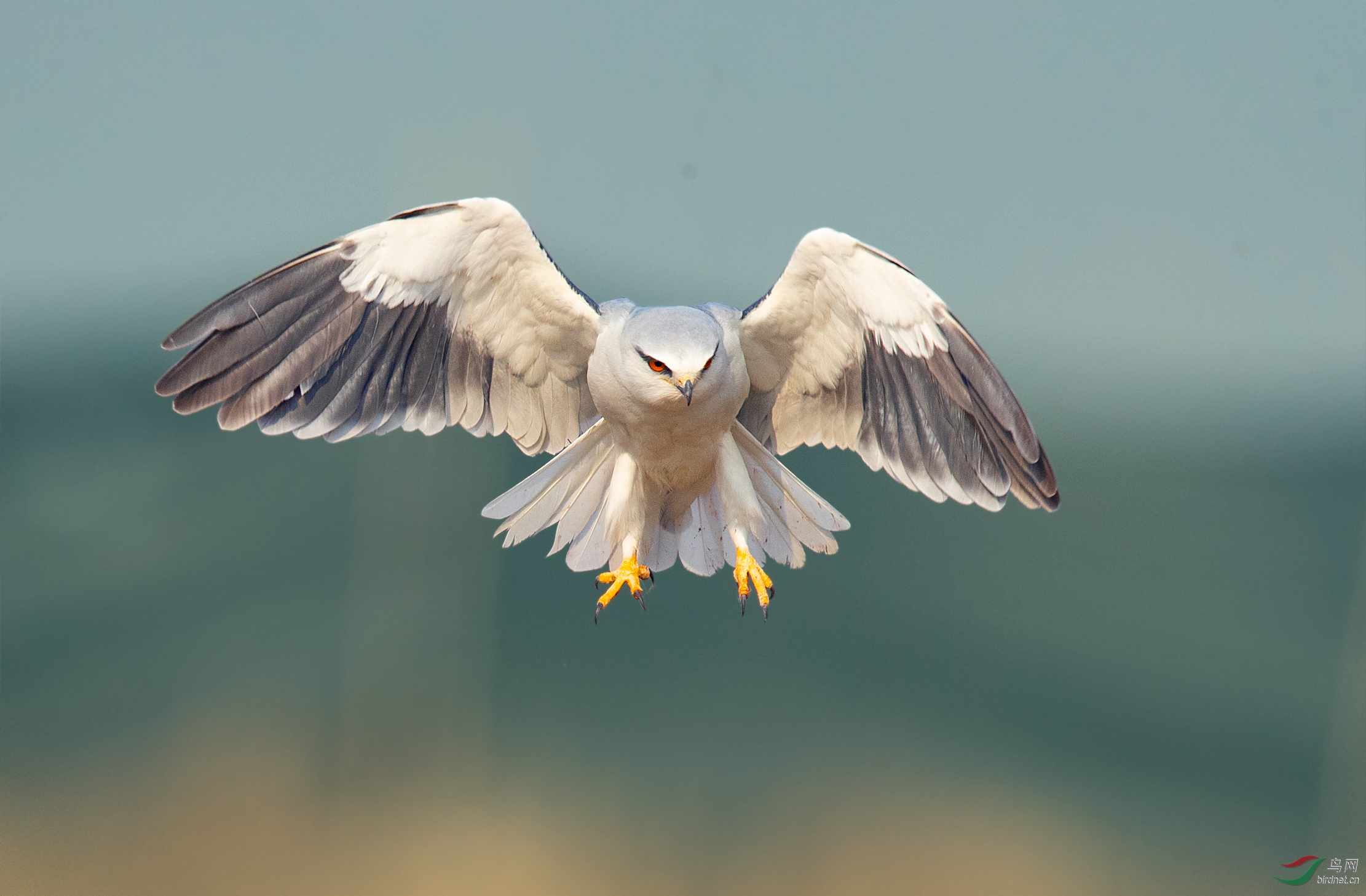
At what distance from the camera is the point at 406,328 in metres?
4.63

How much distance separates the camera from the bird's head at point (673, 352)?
3982 mm

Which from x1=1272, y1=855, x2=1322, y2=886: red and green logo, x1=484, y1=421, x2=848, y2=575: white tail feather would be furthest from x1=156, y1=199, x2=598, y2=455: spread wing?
x1=1272, y1=855, x2=1322, y2=886: red and green logo

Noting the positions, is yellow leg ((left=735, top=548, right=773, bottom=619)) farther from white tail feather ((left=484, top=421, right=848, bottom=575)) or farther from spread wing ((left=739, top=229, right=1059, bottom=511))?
spread wing ((left=739, top=229, right=1059, bottom=511))

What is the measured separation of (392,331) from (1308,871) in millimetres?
9275

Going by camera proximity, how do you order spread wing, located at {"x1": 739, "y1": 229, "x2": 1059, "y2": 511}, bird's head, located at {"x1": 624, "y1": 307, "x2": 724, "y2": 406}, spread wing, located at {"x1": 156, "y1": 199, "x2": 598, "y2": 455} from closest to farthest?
bird's head, located at {"x1": 624, "y1": 307, "x2": 724, "y2": 406} < spread wing, located at {"x1": 739, "y1": 229, "x2": 1059, "y2": 511} < spread wing, located at {"x1": 156, "y1": 199, "x2": 598, "y2": 455}

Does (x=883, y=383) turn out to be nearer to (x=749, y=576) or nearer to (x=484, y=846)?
(x=749, y=576)

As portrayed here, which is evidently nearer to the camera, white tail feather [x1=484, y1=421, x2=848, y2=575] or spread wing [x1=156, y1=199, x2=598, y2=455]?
spread wing [x1=156, y1=199, x2=598, y2=455]

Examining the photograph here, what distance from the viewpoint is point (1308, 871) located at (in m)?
9.68

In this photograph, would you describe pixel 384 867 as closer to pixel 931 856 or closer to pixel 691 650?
pixel 691 650

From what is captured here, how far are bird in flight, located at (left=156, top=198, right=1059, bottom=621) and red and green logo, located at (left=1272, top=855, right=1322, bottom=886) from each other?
7.49 metres

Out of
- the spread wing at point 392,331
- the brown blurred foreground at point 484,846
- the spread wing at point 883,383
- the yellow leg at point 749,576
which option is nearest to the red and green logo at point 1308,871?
the brown blurred foreground at point 484,846

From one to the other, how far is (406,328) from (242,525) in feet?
21.7

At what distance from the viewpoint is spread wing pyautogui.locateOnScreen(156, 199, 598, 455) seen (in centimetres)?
435

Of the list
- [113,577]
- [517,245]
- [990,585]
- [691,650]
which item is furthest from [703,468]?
[113,577]
